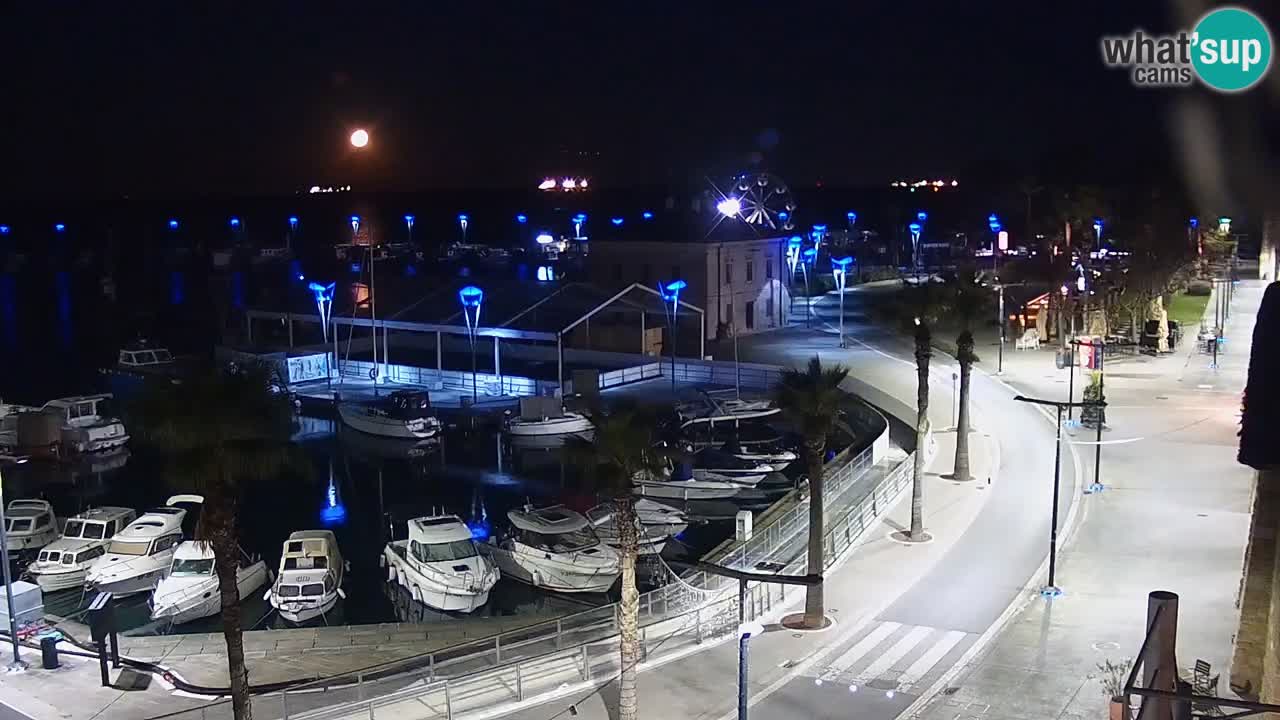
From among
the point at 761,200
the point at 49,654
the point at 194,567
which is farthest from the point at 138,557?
the point at 761,200

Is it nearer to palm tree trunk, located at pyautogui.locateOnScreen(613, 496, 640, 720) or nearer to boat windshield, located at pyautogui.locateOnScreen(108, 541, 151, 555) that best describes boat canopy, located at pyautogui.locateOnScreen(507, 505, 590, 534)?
boat windshield, located at pyautogui.locateOnScreen(108, 541, 151, 555)

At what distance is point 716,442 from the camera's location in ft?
151

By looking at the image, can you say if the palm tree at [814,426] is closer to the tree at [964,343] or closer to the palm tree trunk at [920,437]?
the palm tree trunk at [920,437]

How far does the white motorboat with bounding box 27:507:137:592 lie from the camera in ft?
105

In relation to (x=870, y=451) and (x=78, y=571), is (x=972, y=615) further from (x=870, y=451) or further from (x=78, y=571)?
(x=78, y=571)

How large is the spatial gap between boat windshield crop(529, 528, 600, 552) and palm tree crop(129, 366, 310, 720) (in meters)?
14.8

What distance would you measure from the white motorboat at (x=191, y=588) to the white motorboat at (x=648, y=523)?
363 inches

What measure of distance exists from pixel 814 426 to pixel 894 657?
448cm

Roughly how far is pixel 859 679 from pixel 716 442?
87.4 feet

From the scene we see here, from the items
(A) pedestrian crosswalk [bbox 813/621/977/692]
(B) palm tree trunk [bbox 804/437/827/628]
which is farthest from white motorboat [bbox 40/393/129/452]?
(A) pedestrian crosswalk [bbox 813/621/977/692]

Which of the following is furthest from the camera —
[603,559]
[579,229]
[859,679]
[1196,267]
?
[579,229]

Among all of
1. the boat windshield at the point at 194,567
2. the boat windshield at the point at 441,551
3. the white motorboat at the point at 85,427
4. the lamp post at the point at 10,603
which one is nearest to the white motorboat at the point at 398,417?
the white motorboat at the point at 85,427

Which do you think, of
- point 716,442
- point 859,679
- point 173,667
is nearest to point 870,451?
point 716,442

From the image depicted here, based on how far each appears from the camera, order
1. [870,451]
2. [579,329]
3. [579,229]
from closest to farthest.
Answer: [870,451]
[579,329]
[579,229]
